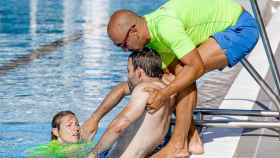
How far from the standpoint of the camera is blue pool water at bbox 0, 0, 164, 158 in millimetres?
6691

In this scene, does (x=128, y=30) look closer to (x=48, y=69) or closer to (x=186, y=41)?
(x=186, y=41)

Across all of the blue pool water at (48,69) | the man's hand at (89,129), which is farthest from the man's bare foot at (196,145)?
the blue pool water at (48,69)

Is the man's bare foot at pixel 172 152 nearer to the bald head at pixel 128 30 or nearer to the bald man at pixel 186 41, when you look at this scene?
the bald man at pixel 186 41

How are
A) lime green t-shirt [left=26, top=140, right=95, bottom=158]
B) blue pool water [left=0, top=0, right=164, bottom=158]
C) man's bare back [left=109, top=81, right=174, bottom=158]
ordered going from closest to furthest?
1. man's bare back [left=109, top=81, right=174, bottom=158]
2. lime green t-shirt [left=26, top=140, right=95, bottom=158]
3. blue pool water [left=0, top=0, right=164, bottom=158]

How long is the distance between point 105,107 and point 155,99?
1.99 ft

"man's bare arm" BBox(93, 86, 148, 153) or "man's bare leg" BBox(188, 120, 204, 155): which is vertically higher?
"man's bare arm" BBox(93, 86, 148, 153)

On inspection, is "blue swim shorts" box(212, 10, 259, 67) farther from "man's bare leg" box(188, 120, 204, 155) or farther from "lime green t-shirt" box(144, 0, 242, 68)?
"man's bare leg" box(188, 120, 204, 155)

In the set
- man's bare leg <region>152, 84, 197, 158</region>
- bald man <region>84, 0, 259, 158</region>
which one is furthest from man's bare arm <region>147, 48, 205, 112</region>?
man's bare leg <region>152, 84, 197, 158</region>

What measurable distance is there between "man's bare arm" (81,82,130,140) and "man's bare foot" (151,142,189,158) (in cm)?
44

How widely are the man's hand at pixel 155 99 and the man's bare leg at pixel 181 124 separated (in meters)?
0.26

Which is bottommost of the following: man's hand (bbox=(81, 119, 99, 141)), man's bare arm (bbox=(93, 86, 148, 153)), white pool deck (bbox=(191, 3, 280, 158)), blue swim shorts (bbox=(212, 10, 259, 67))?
white pool deck (bbox=(191, 3, 280, 158))

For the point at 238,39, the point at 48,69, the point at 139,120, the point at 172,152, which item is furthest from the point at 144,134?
the point at 48,69

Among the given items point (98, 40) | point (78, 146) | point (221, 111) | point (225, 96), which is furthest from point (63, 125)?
point (98, 40)

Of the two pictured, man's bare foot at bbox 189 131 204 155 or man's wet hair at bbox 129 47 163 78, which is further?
man's bare foot at bbox 189 131 204 155
